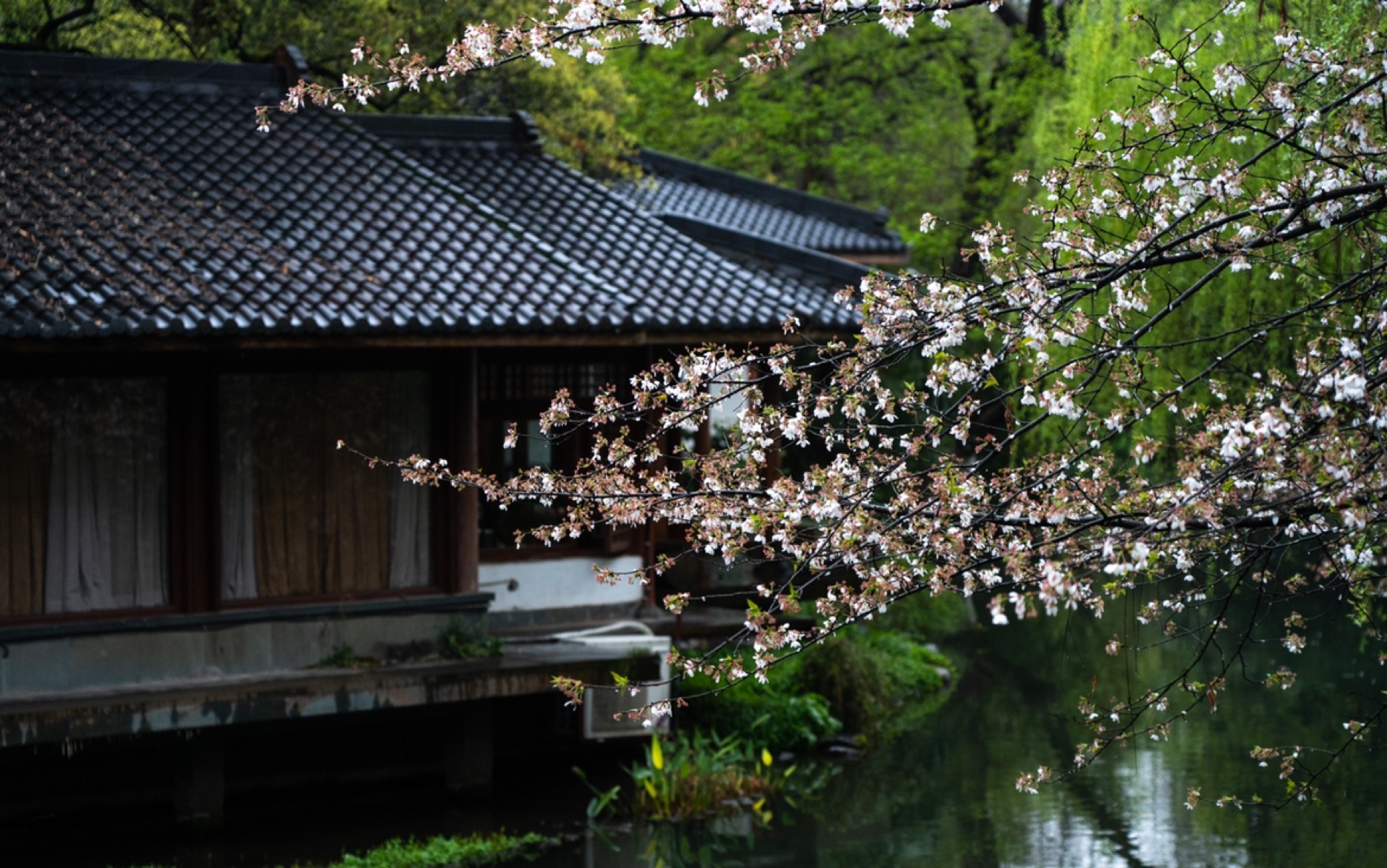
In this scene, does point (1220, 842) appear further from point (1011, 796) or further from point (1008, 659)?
point (1008, 659)

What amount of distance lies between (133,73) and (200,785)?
682 cm

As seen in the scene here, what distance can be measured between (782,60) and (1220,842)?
8.80 meters

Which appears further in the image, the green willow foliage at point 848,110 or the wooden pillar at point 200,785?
the green willow foliage at point 848,110

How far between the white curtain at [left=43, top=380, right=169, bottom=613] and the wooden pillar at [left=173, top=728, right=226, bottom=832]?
137 centimetres

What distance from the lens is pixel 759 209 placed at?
2556cm

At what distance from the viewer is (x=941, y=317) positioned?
5617 mm

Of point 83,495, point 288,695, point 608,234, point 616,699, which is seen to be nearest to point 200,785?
point 288,695

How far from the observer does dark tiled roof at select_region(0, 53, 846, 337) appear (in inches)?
434

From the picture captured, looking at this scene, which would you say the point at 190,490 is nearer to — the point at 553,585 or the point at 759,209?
the point at 553,585

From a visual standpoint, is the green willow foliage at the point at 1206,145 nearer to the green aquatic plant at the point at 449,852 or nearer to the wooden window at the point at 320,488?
the green aquatic plant at the point at 449,852

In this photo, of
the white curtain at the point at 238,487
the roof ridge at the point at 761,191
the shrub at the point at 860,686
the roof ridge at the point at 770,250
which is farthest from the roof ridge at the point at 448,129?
the roof ridge at the point at 761,191

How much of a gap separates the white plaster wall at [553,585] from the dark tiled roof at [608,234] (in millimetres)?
2690

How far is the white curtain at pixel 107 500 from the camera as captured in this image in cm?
1146

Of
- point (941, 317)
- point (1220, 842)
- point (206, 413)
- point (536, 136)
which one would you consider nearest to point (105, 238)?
point (206, 413)
